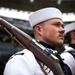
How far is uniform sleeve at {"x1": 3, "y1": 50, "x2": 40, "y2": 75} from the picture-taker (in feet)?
5.45

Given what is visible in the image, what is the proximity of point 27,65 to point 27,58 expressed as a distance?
0.06 metres

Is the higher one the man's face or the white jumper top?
the man's face

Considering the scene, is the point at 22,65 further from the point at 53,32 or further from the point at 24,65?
the point at 53,32

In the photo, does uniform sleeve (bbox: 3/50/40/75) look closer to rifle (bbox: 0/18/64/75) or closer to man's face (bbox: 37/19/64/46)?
rifle (bbox: 0/18/64/75)

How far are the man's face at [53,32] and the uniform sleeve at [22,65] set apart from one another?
28 centimetres

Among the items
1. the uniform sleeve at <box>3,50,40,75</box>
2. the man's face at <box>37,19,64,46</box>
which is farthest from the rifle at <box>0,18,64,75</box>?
the man's face at <box>37,19,64,46</box>

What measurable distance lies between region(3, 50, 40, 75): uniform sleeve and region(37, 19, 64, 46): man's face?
28 cm

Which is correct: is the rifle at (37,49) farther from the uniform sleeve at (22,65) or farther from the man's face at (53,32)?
the man's face at (53,32)

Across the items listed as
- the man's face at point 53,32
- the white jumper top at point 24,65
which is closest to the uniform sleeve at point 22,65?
the white jumper top at point 24,65

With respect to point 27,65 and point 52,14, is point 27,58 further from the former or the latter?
point 52,14

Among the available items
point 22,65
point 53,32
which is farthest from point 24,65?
point 53,32

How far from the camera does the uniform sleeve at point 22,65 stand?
1.66 m

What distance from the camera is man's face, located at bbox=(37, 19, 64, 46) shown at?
6.47 feet

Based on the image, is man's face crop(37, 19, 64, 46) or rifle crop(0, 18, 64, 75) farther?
man's face crop(37, 19, 64, 46)
